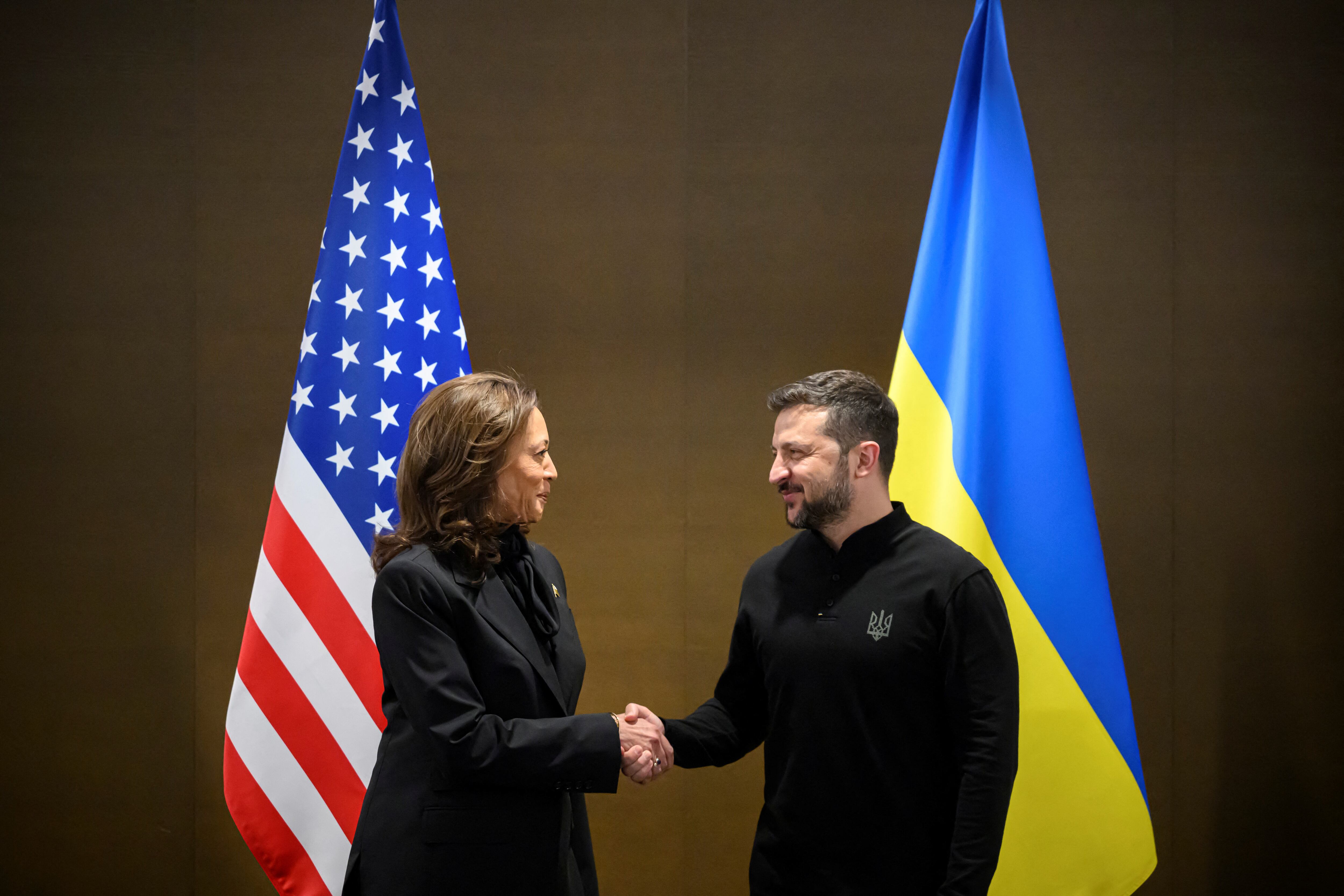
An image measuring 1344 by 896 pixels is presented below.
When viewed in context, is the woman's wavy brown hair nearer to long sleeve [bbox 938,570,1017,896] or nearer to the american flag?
the american flag

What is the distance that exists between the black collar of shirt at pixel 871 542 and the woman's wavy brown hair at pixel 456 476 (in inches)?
26.6

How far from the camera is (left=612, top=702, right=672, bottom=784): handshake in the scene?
1789 mm

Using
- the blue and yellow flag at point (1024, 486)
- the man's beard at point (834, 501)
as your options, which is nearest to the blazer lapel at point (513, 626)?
the man's beard at point (834, 501)

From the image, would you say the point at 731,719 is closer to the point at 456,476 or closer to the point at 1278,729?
the point at 456,476

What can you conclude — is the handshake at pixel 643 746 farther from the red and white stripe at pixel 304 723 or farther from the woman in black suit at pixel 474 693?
the red and white stripe at pixel 304 723

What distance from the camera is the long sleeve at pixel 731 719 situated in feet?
6.55

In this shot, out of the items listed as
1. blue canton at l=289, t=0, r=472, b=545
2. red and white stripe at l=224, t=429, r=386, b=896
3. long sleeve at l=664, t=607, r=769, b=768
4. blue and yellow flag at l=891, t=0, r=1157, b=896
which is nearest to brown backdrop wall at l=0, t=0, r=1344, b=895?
blue canton at l=289, t=0, r=472, b=545

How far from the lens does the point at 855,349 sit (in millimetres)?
3020

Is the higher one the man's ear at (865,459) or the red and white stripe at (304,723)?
the man's ear at (865,459)

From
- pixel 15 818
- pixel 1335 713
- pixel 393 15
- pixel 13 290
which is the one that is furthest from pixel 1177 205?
pixel 15 818

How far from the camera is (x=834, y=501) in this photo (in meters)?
1.78

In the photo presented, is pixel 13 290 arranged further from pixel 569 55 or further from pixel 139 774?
pixel 569 55

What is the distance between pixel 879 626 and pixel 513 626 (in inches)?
26.8

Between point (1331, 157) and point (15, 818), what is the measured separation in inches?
191
